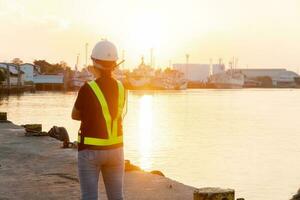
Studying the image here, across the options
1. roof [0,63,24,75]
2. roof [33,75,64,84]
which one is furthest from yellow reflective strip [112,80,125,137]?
roof [33,75,64,84]

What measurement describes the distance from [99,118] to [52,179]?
5.73 meters

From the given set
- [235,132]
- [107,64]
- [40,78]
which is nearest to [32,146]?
[107,64]

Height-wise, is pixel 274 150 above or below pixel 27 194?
below

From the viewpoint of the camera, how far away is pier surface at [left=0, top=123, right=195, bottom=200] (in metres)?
9.25

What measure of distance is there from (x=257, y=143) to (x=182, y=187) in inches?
1242

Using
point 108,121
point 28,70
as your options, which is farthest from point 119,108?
point 28,70

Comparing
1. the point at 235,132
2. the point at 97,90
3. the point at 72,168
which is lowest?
the point at 235,132

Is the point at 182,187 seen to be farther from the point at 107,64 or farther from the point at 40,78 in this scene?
the point at 40,78

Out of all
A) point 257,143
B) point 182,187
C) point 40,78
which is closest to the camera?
point 182,187

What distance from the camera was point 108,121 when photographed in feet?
17.2

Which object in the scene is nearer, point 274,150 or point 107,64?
point 107,64

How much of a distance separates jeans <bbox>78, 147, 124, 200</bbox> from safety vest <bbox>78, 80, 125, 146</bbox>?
86mm

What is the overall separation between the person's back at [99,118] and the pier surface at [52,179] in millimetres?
3708

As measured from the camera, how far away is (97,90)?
5.17 meters
